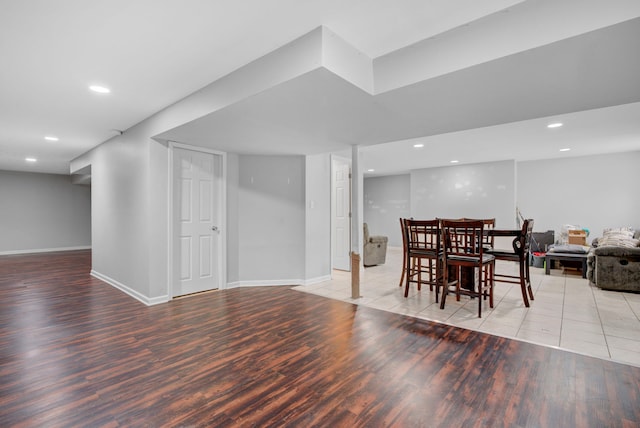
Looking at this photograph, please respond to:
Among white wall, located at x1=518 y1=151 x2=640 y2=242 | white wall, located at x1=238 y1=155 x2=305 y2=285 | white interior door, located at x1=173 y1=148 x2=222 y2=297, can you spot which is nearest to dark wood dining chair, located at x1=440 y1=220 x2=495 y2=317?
white wall, located at x1=238 y1=155 x2=305 y2=285

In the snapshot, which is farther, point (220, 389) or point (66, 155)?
point (66, 155)

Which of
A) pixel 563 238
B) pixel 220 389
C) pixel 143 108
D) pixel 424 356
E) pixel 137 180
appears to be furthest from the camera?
pixel 563 238

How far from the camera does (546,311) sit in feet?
11.3

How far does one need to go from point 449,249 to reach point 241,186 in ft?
10.3

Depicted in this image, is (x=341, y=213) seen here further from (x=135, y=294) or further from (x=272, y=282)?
(x=135, y=294)

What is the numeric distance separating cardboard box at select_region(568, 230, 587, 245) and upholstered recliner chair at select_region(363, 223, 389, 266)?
13.4 feet

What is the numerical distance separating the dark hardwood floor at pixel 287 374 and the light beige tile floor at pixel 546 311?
250 millimetres

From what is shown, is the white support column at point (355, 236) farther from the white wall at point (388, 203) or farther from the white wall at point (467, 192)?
the white wall at point (388, 203)

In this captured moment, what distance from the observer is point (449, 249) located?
4.05m

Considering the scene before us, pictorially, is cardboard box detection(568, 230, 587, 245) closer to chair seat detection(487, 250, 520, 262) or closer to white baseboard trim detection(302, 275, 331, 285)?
chair seat detection(487, 250, 520, 262)

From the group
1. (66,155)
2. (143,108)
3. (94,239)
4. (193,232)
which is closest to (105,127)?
(143,108)

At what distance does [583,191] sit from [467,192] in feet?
8.11

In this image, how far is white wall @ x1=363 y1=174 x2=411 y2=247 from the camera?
9.67 m

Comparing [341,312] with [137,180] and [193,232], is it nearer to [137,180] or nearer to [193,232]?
[193,232]
